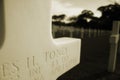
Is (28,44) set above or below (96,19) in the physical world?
below

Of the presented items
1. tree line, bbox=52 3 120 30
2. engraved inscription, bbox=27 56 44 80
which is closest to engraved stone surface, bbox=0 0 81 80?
engraved inscription, bbox=27 56 44 80

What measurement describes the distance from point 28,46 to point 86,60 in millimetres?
3863

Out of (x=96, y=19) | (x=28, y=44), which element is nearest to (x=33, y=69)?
(x=28, y=44)

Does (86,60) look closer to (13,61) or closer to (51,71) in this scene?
(51,71)

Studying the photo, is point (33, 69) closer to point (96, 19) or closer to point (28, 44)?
point (28, 44)

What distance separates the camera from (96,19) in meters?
11.7

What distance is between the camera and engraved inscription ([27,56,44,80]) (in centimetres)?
110

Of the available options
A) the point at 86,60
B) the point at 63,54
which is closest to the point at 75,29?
the point at 86,60

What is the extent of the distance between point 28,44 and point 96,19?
11141mm

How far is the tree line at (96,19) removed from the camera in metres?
10.8

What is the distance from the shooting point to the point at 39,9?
1136 millimetres

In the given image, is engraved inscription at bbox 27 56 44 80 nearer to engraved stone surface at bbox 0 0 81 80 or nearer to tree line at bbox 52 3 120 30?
engraved stone surface at bbox 0 0 81 80

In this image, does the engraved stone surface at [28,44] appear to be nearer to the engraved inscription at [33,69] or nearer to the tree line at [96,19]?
the engraved inscription at [33,69]

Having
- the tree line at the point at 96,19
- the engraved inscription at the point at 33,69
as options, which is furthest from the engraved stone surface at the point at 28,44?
the tree line at the point at 96,19
